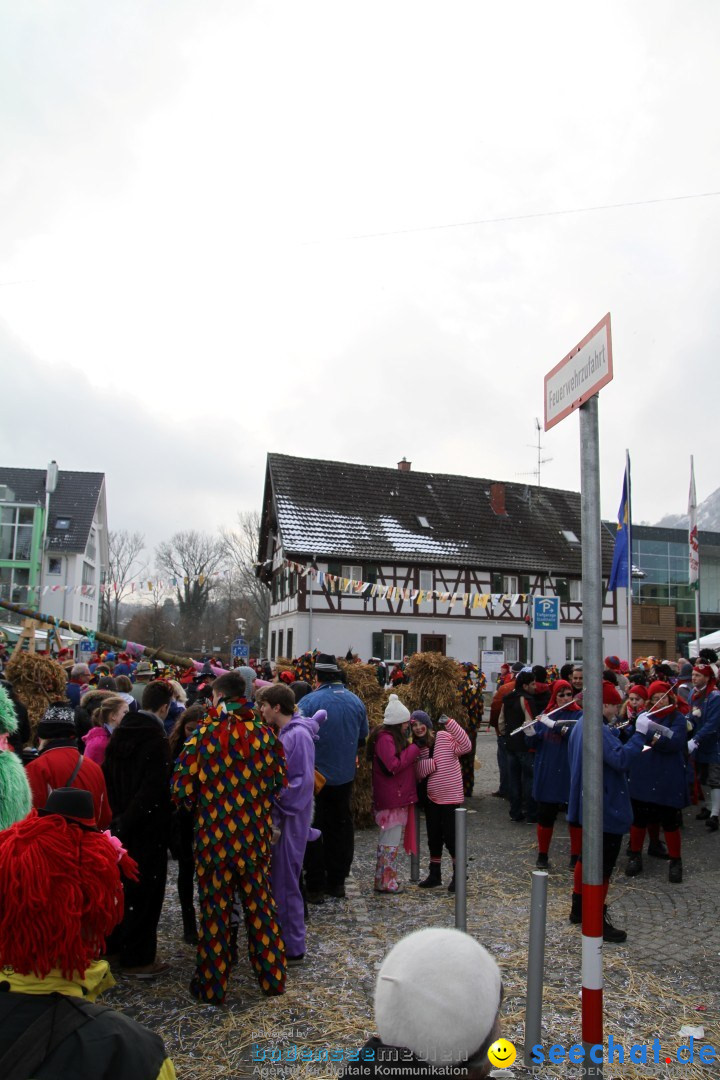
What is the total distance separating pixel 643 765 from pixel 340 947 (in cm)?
338

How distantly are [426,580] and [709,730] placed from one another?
89.5 feet

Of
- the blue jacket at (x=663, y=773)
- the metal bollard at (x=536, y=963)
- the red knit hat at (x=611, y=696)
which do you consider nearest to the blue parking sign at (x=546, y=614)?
the blue jacket at (x=663, y=773)

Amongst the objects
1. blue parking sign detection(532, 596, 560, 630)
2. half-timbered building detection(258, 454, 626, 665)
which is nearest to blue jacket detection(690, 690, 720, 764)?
blue parking sign detection(532, 596, 560, 630)

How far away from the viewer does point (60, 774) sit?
187 inches

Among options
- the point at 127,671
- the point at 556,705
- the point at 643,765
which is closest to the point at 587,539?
the point at 643,765

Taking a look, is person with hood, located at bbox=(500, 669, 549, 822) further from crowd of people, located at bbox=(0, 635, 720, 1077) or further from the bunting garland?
the bunting garland

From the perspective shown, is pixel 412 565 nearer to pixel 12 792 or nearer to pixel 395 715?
pixel 395 715

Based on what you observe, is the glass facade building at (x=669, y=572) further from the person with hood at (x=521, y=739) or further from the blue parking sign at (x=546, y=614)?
the person with hood at (x=521, y=739)

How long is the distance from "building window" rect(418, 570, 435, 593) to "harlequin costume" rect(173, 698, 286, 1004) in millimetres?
31451

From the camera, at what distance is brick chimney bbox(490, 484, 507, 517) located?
40969 mm

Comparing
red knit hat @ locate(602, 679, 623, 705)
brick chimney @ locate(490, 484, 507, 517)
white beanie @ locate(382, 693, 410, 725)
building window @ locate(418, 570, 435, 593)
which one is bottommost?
white beanie @ locate(382, 693, 410, 725)

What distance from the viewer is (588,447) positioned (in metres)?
3.27

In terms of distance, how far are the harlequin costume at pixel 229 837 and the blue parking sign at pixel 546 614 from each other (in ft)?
40.0

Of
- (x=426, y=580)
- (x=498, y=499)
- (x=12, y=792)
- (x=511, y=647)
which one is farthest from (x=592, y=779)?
(x=498, y=499)
